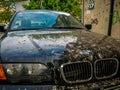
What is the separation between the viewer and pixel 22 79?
3.39 meters

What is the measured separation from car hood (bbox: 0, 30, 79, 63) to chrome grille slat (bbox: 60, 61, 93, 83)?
6.3 inches

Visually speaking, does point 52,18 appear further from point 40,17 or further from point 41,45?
point 41,45

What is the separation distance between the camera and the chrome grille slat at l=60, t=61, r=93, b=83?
3.42 metres

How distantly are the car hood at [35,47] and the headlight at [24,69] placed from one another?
5 cm

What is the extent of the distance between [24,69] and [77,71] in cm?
56

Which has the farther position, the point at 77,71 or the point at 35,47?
the point at 35,47

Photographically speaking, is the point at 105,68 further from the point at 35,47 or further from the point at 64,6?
the point at 64,6

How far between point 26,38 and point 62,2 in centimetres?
3401

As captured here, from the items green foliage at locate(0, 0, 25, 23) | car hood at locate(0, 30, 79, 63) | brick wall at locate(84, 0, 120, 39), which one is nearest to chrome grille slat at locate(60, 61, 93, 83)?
car hood at locate(0, 30, 79, 63)

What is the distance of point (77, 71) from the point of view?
3.47 metres

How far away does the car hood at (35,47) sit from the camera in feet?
11.3

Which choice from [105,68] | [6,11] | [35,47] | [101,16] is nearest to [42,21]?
[35,47]

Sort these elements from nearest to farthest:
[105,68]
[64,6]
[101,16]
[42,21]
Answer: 1. [105,68]
2. [42,21]
3. [101,16]
4. [64,6]

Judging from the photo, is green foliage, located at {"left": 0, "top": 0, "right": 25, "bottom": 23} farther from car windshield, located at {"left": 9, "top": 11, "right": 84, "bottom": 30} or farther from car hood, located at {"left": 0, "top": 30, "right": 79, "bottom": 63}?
car hood, located at {"left": 0, "top": 30, "right": 79, "bottom": 63}
